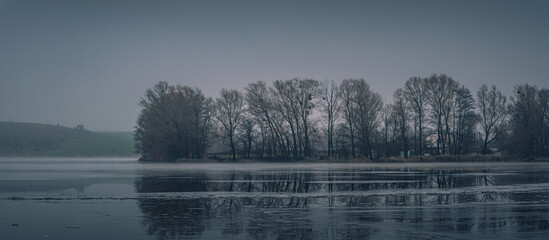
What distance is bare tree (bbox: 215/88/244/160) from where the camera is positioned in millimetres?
87062

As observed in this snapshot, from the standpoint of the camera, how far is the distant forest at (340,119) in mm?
81500

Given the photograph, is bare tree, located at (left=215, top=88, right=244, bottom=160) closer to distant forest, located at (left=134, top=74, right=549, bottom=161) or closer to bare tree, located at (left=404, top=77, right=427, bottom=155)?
distant forest, located at (left=134, top=74, right=549, bottom=161)

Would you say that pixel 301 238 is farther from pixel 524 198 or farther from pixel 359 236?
pixel 524 198

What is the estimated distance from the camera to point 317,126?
87375 millimetres

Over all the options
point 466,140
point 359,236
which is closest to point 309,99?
point 466,140

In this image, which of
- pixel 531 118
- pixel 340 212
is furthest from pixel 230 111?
pixel 340 212

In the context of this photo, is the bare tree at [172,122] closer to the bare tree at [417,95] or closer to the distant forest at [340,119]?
the distant forest at [340,119]

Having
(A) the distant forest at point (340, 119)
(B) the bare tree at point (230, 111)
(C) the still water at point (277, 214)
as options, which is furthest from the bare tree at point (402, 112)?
(C) the still water at point (277, 214)

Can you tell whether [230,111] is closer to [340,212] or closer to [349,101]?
[349,101]

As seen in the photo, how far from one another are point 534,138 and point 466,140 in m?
10.3

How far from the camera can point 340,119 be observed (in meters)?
83.6

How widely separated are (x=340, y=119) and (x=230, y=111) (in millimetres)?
18750

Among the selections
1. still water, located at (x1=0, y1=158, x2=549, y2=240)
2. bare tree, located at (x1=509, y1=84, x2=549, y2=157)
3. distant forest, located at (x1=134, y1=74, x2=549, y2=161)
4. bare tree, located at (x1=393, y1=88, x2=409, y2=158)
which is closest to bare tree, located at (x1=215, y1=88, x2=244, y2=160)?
distant forest, located at (x1=134, y1=74, x2=549, y2=161)

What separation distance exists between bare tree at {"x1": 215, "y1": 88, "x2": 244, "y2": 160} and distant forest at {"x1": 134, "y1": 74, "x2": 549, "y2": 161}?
6.7 inches
